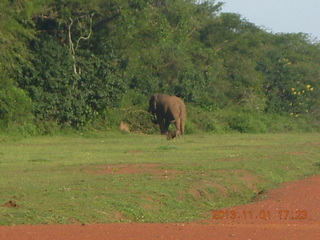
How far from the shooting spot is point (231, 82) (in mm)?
42906

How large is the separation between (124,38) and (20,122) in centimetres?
590

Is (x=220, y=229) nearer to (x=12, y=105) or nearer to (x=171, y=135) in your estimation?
(x=12, y=105)

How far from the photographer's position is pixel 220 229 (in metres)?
9.38

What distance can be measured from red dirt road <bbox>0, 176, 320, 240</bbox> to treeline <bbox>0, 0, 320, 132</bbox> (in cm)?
1653

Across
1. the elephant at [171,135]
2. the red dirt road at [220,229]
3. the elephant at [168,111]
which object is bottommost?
the elephant at [171,135]

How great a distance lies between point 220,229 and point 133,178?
517 centimetres

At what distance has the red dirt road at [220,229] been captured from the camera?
8.66 m

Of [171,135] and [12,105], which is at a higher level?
[12,105]

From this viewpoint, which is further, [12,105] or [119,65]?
[119,65]

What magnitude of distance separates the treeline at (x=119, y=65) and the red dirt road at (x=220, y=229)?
1653 centimetres

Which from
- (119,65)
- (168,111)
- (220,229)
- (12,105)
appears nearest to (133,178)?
(220,229)
